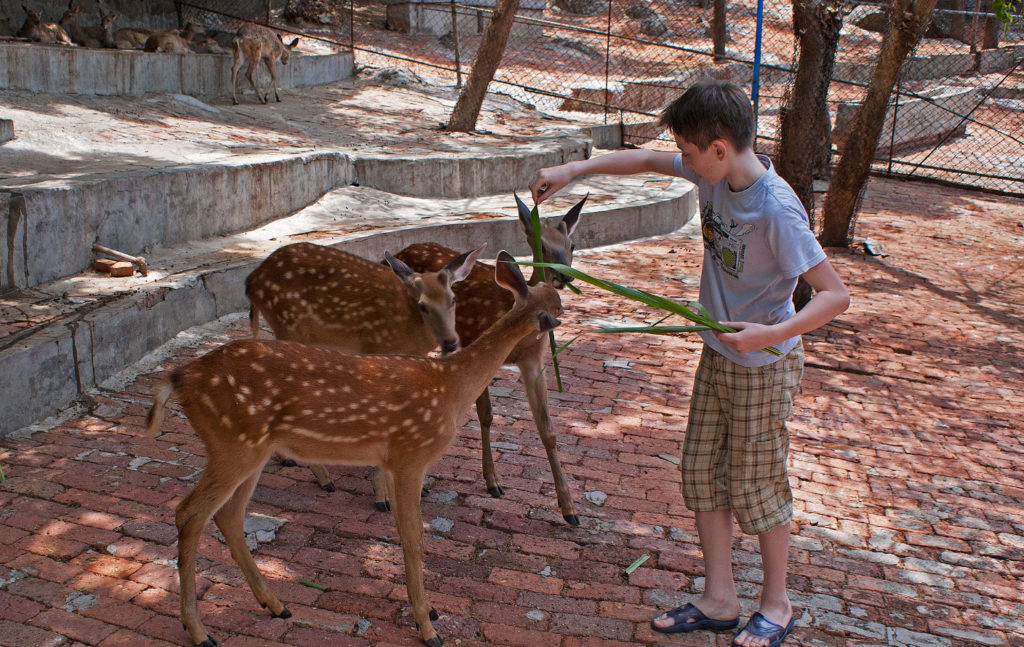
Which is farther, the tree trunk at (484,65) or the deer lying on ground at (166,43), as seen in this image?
the deer lying on ground at (166,43)

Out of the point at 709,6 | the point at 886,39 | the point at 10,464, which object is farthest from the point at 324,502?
the point at 709,6

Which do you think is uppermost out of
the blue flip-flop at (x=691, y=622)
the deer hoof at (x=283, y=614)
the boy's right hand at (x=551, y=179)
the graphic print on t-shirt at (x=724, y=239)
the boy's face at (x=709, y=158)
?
the boy's face at (x=709, y=158)

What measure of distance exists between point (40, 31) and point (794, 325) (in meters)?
14.5

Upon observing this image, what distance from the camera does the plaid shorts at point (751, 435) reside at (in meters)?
3.82

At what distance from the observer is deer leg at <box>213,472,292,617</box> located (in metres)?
4.02

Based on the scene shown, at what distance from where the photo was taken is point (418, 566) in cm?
407

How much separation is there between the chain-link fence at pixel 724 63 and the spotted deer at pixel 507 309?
27.4ft

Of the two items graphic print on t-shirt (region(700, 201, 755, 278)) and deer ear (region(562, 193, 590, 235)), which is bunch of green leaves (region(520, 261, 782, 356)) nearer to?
graphic print on t-shirt (region(700, 201, 755, 278))

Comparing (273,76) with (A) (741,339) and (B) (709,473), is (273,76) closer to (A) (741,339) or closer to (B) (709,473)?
(B) (709,473)

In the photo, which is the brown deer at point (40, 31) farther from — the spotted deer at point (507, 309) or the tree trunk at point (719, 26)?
the tree trunk at point (719, 26)

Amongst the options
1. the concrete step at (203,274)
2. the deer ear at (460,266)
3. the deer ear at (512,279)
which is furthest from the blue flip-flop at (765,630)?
the concrete step at (203,274)

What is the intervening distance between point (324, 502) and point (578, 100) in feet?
45.4

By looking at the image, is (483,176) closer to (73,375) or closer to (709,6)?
(73,375)

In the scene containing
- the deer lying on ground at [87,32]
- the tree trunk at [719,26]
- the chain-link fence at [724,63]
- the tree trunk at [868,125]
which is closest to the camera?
the tree trunk at [868,125]
